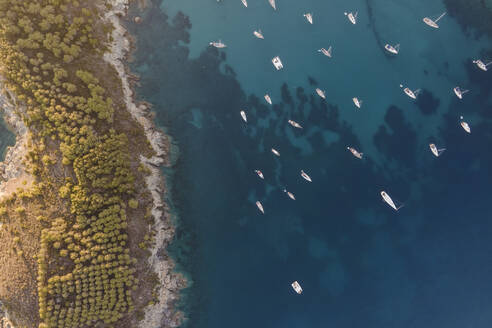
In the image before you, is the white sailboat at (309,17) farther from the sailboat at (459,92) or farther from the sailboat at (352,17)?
the sailboat at (459,92)

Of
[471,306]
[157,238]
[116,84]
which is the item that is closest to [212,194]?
[157,238]

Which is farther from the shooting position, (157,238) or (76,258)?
(157,238)

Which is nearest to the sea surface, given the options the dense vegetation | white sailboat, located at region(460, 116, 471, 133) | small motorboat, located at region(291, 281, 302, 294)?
white sailboat, located at region(460, 116, 471, 133)

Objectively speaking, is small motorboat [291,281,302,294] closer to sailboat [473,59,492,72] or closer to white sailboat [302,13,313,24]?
white sailboat [302,13,313,24]

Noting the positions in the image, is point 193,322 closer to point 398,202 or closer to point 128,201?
point 128,201

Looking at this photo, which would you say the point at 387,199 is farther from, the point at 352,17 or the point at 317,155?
the point at 352,17

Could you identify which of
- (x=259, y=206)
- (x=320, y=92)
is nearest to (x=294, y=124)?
(x=320, y=92)
